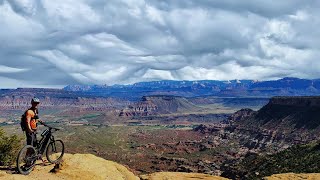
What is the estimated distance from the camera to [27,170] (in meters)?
Answer: 26.6

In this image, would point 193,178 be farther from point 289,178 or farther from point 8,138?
point 8,138

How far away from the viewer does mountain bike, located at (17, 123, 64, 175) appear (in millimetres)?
26281

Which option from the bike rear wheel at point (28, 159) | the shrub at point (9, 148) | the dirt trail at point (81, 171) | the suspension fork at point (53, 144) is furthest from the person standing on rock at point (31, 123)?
the shrub at point (9, 148)

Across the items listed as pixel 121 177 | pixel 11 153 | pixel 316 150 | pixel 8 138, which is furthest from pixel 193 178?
pixel 316 150

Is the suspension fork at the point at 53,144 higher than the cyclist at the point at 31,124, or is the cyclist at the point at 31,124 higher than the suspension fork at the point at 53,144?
the cyclist at the point at 31,124

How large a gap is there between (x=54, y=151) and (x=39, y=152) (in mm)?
1943

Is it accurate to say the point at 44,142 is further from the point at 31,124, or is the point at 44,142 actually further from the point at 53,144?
the point at 31,124

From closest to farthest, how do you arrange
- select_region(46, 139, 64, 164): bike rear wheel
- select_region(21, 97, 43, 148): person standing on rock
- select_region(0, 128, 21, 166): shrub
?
select_region(21, 97, 43, 148): person standing on rock
select_region(46, 139, 64, 164): bike rear wheel
select_region(0, 128, 21, 166): shrub

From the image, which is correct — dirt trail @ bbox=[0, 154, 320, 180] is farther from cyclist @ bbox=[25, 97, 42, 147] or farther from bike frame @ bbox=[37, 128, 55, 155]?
cyclist @ bbox=[25, 97, 42, 147]

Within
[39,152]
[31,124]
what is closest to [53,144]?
[39,152]

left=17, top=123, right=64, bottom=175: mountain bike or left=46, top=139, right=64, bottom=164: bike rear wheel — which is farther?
left=46, top=139, right=64, bottom=164: bike rear wheel

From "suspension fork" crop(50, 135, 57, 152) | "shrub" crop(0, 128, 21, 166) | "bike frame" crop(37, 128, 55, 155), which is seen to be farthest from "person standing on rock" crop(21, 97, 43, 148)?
"shrub" crop(0, 128, 21, 166)

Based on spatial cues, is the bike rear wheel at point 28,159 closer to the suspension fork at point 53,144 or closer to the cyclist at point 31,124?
the cyclist at point 31,124

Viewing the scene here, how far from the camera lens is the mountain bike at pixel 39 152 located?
26.3 metres
